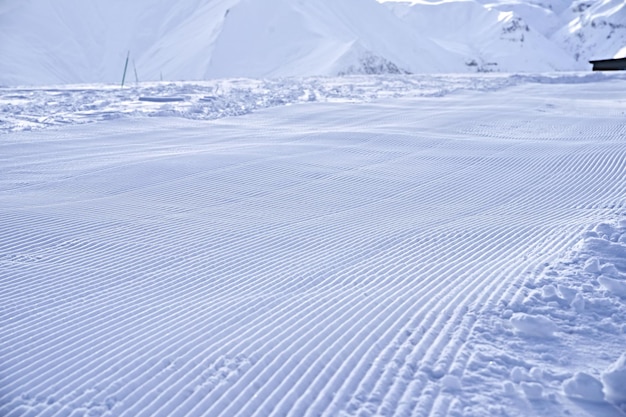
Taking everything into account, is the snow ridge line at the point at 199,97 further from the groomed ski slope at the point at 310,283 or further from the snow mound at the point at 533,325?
the snow mound at the point at 533,325

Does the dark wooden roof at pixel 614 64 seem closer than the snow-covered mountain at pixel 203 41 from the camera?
Yes

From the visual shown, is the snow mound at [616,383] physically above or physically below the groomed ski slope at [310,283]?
above

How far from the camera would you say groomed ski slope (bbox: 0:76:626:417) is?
333 cm

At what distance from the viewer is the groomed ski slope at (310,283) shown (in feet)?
10.9

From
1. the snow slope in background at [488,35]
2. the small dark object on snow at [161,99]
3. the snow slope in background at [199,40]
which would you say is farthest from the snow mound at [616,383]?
the snow slope in background at [488,35]

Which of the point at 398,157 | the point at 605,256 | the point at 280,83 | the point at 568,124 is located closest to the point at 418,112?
the point at 568,124

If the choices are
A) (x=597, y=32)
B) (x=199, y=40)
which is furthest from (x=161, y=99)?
(x=597, y=32)

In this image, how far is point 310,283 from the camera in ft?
16.2

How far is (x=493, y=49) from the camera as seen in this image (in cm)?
11944

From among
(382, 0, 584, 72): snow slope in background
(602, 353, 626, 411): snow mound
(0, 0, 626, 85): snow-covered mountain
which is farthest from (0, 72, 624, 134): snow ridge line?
(382, 0, 584, 72): snow slope in background

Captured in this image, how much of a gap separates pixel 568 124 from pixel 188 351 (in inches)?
519

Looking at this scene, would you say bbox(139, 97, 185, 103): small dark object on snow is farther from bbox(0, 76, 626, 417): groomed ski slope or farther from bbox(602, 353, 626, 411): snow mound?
bbox(602, 353, 626, 411): snow mound

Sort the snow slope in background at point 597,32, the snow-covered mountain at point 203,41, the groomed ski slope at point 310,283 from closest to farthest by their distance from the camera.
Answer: the groomed ski slope at point 310,283
the snow-covered mountain at point 203,41
the snow slope in background at point 597,32

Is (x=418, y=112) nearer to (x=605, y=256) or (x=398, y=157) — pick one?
(x=398, y=157)
